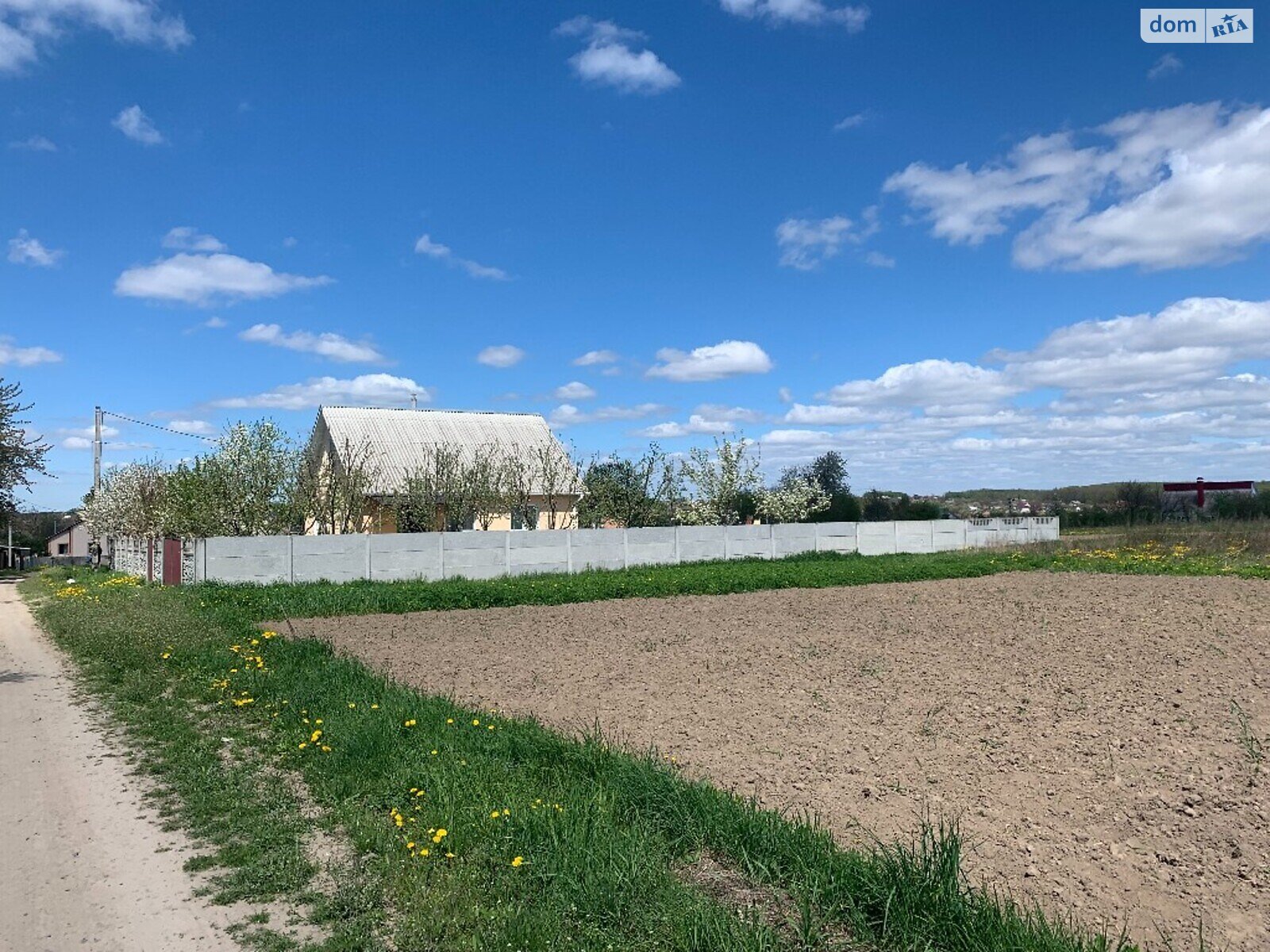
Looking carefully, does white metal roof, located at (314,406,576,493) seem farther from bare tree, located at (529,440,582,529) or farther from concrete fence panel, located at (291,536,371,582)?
concrete fence panel, located at (291,536,371,582)

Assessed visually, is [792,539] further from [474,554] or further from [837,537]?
[474,554]

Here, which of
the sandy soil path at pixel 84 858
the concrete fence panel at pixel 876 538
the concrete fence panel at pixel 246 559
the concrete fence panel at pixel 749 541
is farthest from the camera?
the concrete fence panel at pixel 876 538

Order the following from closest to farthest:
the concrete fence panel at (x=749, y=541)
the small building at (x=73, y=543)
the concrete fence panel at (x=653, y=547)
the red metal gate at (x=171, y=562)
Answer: the red metal gate at (x=171, y=562), the concrete fence panel at (x=653, y=547), the concrete fence panel at (x=749, y=541), the small building at (x=73, y=543)

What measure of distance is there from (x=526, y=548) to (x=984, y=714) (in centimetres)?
1968

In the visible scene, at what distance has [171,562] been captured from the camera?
24.1 meters

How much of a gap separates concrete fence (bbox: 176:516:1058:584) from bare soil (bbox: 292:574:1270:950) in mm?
7542

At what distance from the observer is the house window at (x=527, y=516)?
34.5 m

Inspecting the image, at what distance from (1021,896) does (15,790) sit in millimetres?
6638

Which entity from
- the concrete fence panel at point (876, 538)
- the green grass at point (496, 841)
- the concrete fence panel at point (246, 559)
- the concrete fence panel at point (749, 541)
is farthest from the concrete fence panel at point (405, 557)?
the concrete fence panel at point (876, 538)

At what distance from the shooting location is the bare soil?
465cm

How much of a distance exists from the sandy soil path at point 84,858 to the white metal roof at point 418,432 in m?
27.1

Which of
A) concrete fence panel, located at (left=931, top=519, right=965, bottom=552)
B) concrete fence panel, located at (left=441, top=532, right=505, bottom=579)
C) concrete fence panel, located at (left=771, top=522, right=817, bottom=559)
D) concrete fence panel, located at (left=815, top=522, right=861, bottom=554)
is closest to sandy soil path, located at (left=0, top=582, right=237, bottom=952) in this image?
concrete fence panel, located at (left=441, top=532, right=505, bottom=579)

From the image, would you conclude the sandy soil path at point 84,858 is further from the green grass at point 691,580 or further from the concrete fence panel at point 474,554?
the concrete fence panel at point 474,554

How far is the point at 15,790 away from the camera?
630 centimetres
